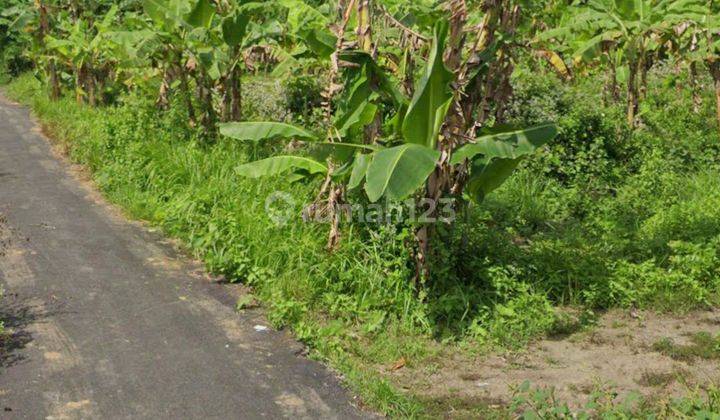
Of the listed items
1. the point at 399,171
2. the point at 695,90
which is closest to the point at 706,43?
the point at 695,90

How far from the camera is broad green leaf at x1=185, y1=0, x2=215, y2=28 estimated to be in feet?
32.2

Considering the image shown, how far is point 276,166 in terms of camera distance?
7.36 metres

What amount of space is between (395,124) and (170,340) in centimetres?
234

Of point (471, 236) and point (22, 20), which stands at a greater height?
point (22, 20)

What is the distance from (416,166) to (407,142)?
704 millimetres

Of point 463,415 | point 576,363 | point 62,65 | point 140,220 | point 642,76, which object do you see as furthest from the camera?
point 62,65

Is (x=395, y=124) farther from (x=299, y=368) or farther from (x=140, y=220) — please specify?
(x=140, y=220)

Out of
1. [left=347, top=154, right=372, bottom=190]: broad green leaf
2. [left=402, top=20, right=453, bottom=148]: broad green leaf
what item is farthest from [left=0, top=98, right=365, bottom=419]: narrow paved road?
[left=402, top=20, right=453, bottom=148]: broad green leaf

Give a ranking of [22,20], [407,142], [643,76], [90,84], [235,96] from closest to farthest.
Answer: [407,142] → [235,96] → [643,76] → [90,84] → [22,20]

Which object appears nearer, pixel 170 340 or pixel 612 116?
pixel 170 340

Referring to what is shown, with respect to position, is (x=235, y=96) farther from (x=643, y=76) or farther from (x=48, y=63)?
(x=48, y=63)

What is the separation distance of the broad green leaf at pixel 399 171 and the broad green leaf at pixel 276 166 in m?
1.37

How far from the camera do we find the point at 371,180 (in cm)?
595

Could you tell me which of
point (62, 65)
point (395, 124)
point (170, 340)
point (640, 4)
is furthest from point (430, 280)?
point (62, 65)
